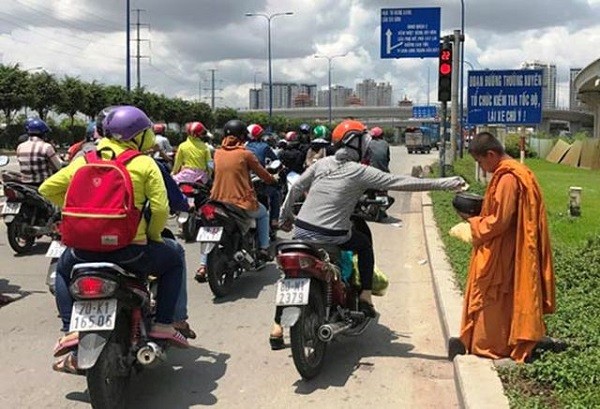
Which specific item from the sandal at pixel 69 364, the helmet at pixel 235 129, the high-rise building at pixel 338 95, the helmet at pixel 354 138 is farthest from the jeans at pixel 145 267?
the high-rise building at pixel 338 95

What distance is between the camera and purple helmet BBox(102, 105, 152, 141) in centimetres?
446

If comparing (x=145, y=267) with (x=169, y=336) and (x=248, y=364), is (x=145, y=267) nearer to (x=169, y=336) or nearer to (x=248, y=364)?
(x=169, y=336)

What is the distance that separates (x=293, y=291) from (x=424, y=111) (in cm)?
9106

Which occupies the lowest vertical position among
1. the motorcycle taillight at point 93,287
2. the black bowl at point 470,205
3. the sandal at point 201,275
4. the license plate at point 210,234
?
the sandal at point 201,275

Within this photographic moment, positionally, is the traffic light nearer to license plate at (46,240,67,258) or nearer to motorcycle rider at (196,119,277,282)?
motorcycle rider at (196,119,277,282)

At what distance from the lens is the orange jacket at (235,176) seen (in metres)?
7.61

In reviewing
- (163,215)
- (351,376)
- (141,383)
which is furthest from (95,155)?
(351,376)

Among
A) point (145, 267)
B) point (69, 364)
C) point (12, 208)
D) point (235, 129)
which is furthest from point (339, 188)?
point (12, 208)

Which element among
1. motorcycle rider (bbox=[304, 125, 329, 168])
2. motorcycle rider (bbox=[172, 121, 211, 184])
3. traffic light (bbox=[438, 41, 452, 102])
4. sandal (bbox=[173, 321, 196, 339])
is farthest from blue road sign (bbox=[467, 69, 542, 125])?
sandal (bbox=[173, 321, 196, 339])

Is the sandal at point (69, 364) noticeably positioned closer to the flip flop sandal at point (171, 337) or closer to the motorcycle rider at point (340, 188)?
the flip flop sandal at point (171, 337)

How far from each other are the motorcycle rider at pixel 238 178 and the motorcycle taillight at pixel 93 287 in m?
3.43

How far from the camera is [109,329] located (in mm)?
3963

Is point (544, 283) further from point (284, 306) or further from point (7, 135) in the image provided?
point (7, 135)

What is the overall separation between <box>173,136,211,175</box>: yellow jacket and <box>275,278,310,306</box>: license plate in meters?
5.62
